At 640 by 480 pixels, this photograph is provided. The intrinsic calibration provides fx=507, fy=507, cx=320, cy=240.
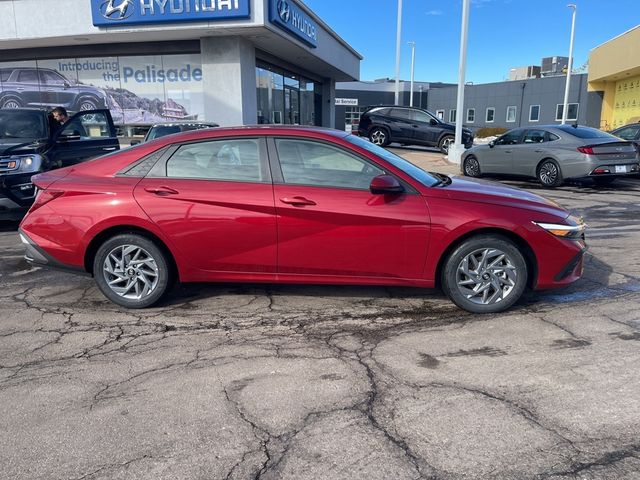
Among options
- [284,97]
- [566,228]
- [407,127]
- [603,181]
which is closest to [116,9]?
[284,97]

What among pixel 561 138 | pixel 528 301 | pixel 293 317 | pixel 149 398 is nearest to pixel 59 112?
pixel 293 317

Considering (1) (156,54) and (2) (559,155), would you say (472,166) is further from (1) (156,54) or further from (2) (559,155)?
(1) (156,54)

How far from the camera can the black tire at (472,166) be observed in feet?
45.9

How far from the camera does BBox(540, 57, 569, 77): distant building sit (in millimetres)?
52094

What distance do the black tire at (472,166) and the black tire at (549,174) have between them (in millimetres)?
2043

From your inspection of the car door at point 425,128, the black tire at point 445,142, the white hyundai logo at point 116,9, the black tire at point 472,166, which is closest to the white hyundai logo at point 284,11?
the white hyundai logo at point 116,9

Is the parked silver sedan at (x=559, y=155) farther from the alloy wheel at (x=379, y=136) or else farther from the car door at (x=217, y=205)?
the car door at (x=217, y=205)

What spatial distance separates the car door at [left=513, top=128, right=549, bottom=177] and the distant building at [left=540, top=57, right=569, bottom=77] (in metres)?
45.2

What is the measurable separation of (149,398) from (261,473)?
1.04 metres

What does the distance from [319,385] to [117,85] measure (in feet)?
58.5

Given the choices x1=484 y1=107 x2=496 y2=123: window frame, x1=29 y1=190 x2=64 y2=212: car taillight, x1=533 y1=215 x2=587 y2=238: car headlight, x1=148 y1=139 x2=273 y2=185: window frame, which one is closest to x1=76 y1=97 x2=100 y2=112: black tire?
x1=29 y1=190 x2=64 y2=212: car taillight

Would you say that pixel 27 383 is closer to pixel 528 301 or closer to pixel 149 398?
pixel 149 398

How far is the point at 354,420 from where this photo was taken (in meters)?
2.85

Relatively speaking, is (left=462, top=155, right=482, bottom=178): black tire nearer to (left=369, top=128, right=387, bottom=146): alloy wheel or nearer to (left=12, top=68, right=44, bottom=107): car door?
(left=369, top=128, right=387, bottom=146): alloy wheel
